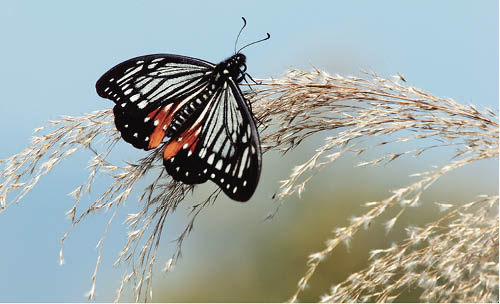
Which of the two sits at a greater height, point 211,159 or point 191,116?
point 191,116

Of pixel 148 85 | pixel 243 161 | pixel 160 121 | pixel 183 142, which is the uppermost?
pixel 148 85

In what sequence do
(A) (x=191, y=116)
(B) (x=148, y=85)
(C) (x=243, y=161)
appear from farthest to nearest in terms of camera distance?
1. (B) (x=148, y=85)
2. (A) (x=191, y=116)
3. (C) (x=243, y=161)

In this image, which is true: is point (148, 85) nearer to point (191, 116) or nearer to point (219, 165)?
point (191, 116)

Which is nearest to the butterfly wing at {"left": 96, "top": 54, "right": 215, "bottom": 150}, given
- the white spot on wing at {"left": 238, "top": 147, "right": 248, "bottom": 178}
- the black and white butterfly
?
the black and white butterfly

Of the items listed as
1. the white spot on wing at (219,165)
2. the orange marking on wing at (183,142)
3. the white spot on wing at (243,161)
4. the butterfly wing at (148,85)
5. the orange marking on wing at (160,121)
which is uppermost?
the butterfly wing at (148,85)

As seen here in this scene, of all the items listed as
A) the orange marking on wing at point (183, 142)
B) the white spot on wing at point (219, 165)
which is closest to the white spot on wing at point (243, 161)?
the white spot on wing at point (219, 165)

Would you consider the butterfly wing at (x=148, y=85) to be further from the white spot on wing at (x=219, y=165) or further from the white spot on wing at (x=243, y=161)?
the white spot on wing at (x=243, y=161)

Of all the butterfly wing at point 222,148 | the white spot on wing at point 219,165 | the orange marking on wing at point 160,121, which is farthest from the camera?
the orange marking on wing at point 160,121

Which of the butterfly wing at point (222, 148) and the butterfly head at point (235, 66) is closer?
the butterfly wing at point (222, 148)

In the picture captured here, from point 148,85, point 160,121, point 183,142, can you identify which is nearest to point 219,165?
point 183,142
